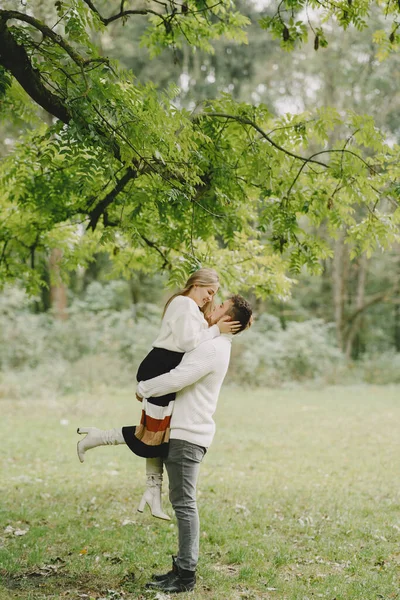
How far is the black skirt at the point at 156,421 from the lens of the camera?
14.0 feet

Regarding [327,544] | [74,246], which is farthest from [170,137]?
[327,544]

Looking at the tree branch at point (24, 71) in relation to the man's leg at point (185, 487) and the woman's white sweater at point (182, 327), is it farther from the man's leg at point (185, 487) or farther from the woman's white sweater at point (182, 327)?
the man's leg at point (185, 487)

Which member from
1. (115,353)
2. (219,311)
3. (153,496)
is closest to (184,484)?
(153,496)

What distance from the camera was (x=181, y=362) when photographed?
4.21m

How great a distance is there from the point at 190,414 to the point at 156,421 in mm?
235

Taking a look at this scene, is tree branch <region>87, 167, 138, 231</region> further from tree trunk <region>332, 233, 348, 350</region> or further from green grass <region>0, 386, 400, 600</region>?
tree trunk <region>332, 233, 348, 350</region>

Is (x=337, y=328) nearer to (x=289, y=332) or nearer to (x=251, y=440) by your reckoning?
(x=289, y=332)

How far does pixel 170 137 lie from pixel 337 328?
75.0 ft

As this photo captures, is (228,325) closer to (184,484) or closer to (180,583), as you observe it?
(184,484)

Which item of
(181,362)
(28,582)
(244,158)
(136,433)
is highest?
(244,158)

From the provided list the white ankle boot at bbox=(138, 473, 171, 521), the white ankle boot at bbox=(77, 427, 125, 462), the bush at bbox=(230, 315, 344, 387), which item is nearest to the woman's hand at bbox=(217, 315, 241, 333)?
the white ankle boot at bbox=(77, 427, 125, 462)

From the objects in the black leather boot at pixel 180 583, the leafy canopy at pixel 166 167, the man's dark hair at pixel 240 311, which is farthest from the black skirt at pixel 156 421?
the leafy canopy at pixel 166 167

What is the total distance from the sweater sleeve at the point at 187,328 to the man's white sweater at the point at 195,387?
6cm

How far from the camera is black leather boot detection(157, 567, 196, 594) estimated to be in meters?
4.41
